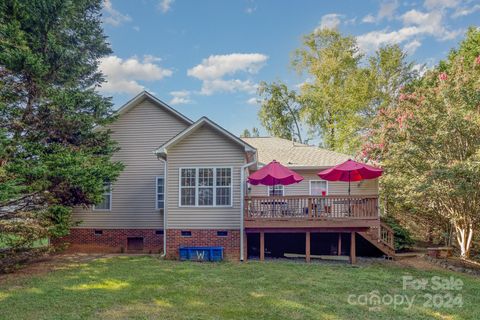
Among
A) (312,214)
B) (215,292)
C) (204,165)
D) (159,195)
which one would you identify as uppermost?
(204,165)

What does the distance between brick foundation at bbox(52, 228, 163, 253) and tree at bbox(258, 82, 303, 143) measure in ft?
68.1

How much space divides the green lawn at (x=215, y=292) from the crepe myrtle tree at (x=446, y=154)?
2.78 metres

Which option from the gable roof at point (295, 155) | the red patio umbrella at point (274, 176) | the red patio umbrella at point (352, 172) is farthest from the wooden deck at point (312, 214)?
the gable roof at point (295, 155)

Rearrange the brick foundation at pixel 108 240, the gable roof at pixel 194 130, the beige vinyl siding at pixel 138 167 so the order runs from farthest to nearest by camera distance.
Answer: the beige vinyl siding at pixel 138 167 < the brick foundation at pixel 108 240 < the gable roof at pixel 194 130

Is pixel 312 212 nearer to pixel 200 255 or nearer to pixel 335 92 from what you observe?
pixel 200 255

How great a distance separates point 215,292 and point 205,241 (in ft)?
14.9

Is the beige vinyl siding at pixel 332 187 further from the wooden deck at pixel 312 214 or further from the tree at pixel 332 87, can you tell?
the tree at pixel 332 87

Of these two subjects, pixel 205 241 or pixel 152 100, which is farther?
pixel 152 100

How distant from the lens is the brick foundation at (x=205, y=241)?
37.4ft

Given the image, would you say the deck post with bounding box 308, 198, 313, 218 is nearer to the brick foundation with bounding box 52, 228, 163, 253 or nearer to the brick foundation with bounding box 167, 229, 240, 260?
the brick foundation with bounding box 167, 229, 240, 260

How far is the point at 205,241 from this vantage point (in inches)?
454

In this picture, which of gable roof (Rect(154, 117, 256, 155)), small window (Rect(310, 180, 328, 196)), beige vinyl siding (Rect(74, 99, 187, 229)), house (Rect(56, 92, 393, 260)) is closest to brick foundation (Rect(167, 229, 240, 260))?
house (Rect(56, 92, 393, 260))

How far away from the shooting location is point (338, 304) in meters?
6.30

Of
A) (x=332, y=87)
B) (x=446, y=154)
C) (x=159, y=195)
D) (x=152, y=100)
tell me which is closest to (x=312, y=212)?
(x=446, y=154)
